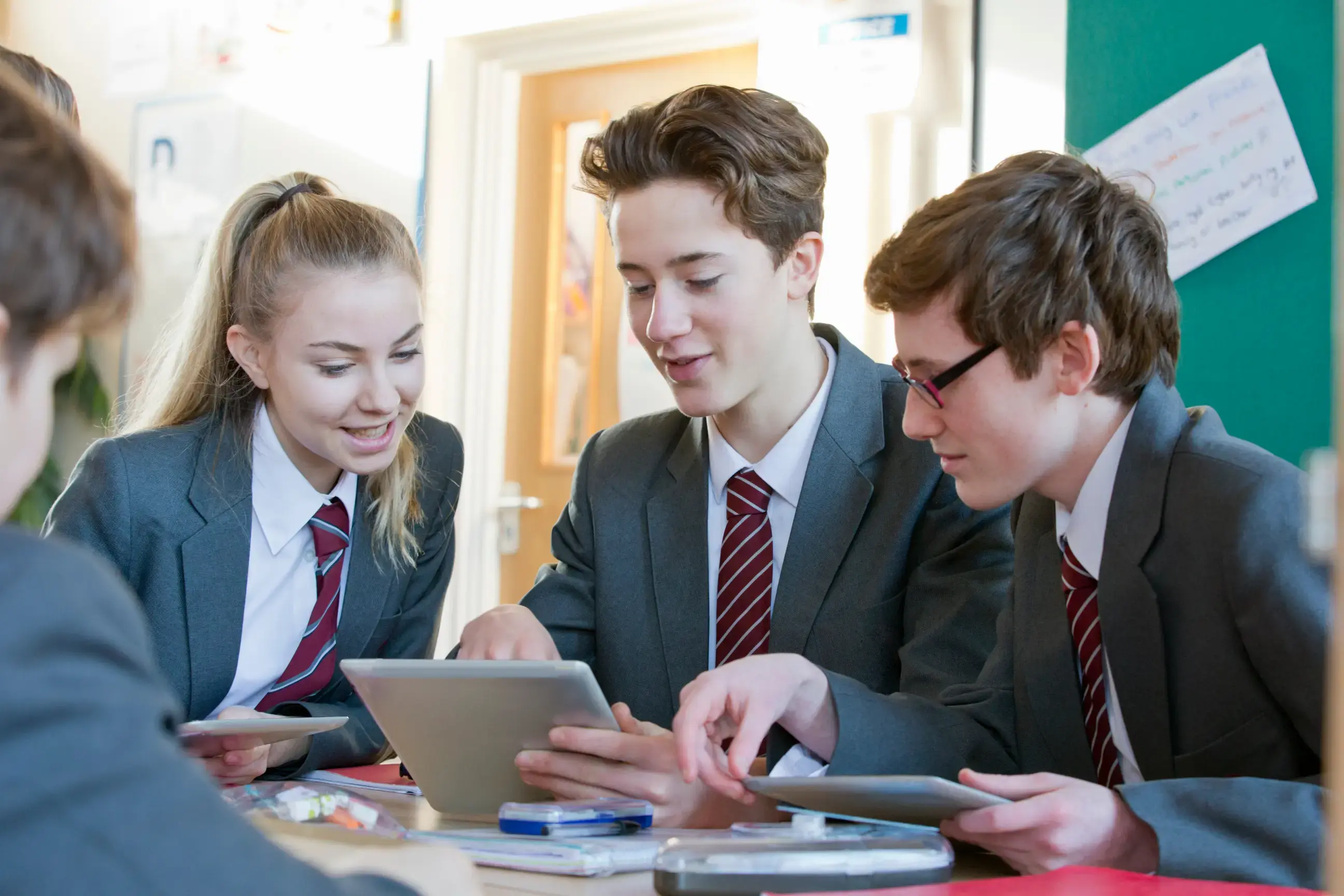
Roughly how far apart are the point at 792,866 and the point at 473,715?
0.41 metres

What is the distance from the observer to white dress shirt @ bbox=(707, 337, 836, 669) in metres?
1.71

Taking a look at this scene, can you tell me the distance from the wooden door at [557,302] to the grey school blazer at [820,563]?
1744 mm

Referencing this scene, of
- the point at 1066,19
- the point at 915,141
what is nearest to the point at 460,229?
the point at 915,141

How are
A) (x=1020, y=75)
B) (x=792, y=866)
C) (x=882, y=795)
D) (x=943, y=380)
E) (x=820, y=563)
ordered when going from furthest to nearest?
1. (x=1020, y=75)
2. (x=820, y=563)
3. (x=943, y=380)
4. (x=882, y=795)
5. (x=792, y=866)

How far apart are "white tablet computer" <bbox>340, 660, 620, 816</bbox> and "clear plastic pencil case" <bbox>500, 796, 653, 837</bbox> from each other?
9cm

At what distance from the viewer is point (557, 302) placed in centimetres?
373

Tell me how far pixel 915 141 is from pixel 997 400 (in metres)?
1.76

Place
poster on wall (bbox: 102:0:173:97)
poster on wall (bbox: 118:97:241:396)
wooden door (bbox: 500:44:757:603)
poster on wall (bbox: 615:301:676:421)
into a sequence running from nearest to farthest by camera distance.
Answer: poster on wall (bbox: 615:301:676:421)
wooden door (bbox: 500:44:757:603)
poster on wall (bbox: 118:97:241:396)
poster on wall (bbox: 102:0:173:97)

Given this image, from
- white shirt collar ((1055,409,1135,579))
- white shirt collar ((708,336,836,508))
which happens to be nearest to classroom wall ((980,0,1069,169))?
white shirt collar ((708,336,836,508))

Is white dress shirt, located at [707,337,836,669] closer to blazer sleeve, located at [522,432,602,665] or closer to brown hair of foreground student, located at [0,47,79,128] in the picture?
blazer sleeve, located at [522,432,602,665]

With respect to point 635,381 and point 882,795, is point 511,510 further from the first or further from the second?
point 882,795

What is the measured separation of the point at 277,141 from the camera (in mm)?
3924

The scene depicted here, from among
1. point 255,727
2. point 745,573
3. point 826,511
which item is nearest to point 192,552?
point 255,727

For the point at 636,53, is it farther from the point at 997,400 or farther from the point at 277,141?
the point at 997,400
